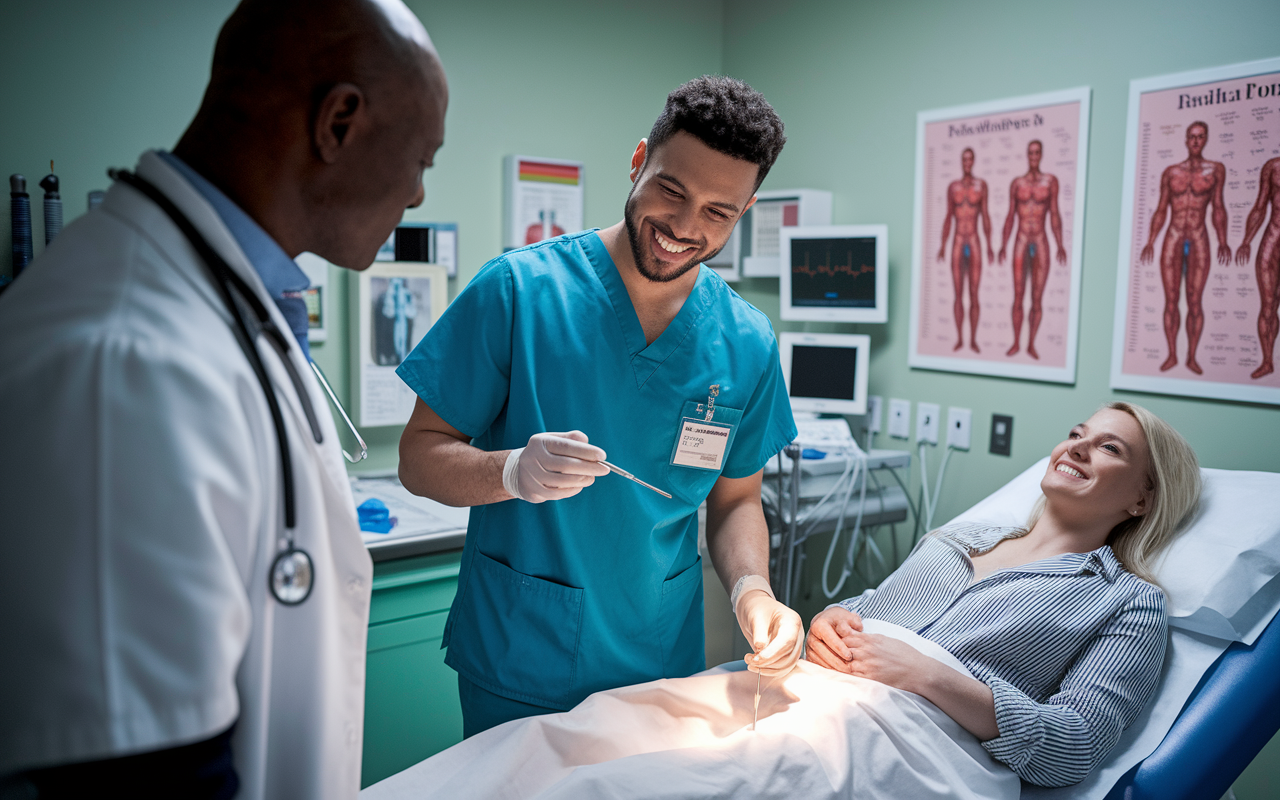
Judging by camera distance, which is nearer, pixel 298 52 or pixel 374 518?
pixel 298 52

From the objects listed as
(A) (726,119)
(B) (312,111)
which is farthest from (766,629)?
(B) (312,111)

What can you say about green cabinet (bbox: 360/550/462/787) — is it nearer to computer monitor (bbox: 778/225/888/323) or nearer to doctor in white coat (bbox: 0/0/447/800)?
doctor in white coat (bbox: 0/0/447/800)

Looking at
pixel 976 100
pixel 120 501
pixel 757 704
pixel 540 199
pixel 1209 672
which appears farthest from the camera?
pixel 540 199

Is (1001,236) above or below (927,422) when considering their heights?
above

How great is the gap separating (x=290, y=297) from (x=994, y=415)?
→ 90.6 inches

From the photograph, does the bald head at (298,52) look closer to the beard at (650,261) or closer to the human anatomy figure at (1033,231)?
the beard at (650,261)

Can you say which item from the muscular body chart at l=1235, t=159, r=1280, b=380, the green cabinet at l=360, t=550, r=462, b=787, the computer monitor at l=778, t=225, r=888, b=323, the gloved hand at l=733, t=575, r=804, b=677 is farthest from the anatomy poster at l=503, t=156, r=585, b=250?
the muscular body chart at l=1235, t=159, r=1280, b=380

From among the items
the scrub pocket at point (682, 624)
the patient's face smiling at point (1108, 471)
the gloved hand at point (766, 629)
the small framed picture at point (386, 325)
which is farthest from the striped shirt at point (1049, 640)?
the small framed picture at point (386, 325)

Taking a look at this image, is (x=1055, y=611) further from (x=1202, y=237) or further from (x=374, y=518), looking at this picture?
(x=374, y=518)

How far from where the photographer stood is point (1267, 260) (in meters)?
2.01

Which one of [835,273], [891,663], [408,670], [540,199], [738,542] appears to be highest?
[540,199]

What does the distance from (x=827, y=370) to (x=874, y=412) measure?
0.78 ft

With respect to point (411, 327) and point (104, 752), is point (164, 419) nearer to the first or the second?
point (104, 752)

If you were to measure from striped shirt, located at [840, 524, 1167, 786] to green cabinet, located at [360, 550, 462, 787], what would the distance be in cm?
106
